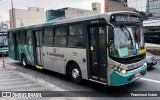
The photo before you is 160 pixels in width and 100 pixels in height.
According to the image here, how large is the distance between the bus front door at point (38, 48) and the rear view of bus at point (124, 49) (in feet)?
18.4

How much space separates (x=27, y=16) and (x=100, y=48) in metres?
72.4

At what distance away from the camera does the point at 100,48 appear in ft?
24.6

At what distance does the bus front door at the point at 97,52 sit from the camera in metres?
7.36

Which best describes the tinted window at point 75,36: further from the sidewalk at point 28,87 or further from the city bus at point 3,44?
the city bus at point 3,44

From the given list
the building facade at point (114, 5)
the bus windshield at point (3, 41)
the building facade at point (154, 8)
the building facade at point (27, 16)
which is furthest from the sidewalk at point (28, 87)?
the building facade at point (27, 16)

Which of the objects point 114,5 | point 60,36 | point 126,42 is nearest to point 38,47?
point 60,36

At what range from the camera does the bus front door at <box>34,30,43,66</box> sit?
11673 millimetres

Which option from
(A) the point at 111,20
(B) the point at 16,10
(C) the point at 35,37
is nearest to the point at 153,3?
(C) the point at 35,37

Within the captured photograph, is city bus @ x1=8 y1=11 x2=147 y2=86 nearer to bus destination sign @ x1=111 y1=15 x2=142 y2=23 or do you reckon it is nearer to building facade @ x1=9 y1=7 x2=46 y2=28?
bus destination sign @ x1=111 y1=15 x2=142 y2=23

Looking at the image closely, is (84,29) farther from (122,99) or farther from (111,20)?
(122,99)

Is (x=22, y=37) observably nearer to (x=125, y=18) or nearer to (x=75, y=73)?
(x=75, y=73)

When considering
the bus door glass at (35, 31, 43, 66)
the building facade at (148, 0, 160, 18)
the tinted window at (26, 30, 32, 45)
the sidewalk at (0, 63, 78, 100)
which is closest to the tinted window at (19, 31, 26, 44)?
the tinted window at (26, 30, 32, 45)

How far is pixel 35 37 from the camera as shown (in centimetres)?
1232

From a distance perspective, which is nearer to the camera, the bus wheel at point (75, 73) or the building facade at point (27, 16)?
the bus wheel at point (75, 73)
